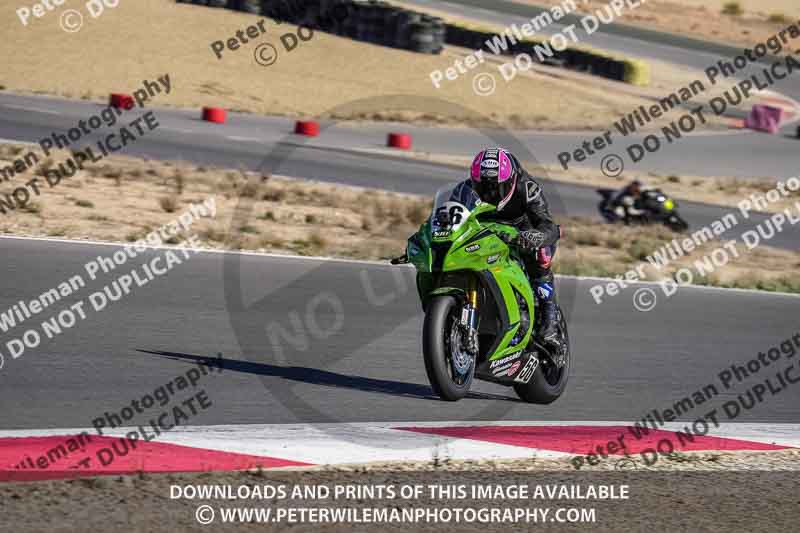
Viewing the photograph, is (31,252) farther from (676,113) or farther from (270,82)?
(676,113)

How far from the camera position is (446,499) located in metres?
5.67

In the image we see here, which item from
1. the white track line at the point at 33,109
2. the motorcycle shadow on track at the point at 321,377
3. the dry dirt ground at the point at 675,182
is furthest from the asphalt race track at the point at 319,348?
the white track line at the point at 33,109

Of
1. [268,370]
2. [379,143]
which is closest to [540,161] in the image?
[379,143]

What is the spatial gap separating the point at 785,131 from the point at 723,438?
32849 mm

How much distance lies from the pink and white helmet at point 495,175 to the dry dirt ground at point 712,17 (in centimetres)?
5333

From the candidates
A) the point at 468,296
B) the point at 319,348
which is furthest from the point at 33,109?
the point at 468,296

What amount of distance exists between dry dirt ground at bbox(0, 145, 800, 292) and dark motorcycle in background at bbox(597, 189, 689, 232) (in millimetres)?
380

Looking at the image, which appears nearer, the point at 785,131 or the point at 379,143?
the point at 379,143

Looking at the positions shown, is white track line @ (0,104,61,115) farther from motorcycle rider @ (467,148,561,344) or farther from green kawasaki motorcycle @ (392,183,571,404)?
green kawasaki motorcycle @ (392,183,571,404)

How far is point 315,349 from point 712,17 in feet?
208

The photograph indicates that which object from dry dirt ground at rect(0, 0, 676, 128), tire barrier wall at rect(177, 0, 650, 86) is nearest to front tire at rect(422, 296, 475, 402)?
dry dirt ground at rect(0, 0, 676, 128)

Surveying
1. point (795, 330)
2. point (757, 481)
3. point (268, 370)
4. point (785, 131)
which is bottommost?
point (785, 131)

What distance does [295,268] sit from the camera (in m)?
13.1

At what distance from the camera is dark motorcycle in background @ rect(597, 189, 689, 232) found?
2088 cm
